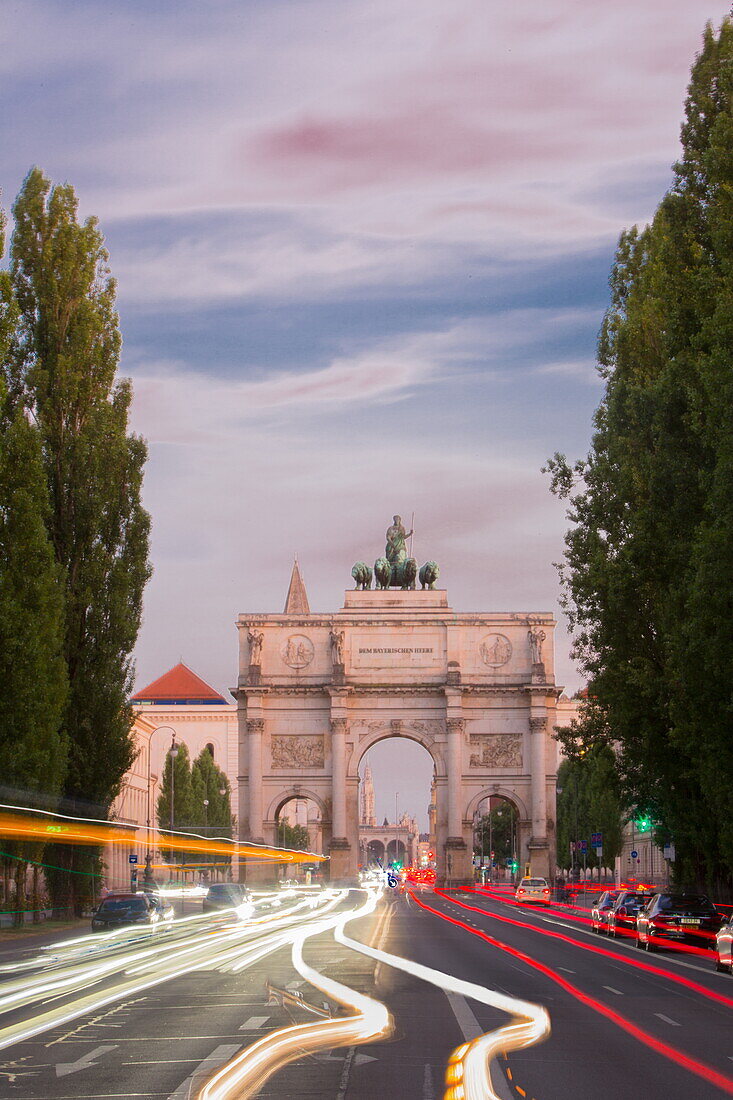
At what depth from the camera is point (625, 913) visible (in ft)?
133

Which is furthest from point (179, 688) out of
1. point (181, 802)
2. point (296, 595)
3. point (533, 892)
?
point (533, 892)

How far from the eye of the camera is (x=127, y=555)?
4456cm

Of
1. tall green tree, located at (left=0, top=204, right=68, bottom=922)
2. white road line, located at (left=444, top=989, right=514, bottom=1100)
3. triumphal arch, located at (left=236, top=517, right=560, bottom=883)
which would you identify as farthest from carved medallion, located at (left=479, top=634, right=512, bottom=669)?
white road line, located at (left=444, top=989, right=514, bottom=1100)

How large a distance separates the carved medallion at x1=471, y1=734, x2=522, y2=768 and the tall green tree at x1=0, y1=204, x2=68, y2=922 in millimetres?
59272

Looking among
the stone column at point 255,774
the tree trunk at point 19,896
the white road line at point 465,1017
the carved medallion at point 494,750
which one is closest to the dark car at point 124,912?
the tree trunk at point 19,896

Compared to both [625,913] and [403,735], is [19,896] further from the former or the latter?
[403,735]

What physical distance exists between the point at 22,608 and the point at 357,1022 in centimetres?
2066

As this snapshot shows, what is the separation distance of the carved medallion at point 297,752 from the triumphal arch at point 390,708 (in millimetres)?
65

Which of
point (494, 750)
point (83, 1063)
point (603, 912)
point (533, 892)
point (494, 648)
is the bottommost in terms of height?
point (533, 892)

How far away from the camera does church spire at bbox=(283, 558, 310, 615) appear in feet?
571

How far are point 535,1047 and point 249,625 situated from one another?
82.3m

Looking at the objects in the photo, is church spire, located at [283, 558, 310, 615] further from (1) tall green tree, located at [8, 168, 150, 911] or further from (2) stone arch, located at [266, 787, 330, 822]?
(1) tall green tree, located at [8, 168, 150, 911]

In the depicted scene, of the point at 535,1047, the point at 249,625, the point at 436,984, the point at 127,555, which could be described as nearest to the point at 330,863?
the point at 249,625

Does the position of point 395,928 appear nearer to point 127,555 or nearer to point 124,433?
point 127,555
